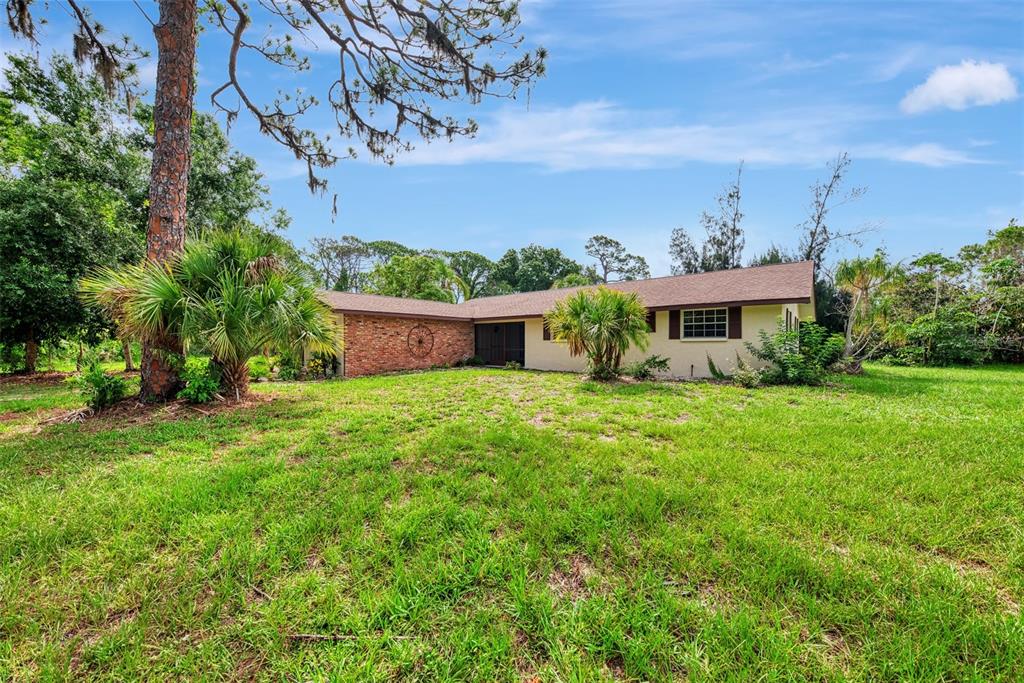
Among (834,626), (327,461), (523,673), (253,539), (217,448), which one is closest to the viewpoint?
(523,673)

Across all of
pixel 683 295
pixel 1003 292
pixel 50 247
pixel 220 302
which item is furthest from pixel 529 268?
pixel 220 302

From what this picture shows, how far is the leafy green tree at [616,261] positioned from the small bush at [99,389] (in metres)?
36.9

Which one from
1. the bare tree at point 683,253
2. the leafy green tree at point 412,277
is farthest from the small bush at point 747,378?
the bare tree at point 683,253

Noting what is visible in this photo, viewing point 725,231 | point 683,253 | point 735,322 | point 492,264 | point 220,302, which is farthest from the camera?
point 492,264

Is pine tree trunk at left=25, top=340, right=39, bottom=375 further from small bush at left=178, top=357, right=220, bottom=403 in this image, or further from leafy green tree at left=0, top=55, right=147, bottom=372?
small bush at left=178, top=357, right=220, bottom=403

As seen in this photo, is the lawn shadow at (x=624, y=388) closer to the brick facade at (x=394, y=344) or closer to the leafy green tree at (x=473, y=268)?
the brick facade at (x=394, y=344)

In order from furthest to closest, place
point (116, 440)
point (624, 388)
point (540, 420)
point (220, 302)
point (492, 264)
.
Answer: point (492, 264)
point (624, 388)
point (220, 302)
point (540, 420)
point (116, 440)

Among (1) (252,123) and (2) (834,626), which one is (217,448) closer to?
(2) (834,626)

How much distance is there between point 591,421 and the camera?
5.92 meters

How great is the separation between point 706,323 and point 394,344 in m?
10.2

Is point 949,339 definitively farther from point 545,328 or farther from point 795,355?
point 545,328

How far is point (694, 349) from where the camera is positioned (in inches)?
460

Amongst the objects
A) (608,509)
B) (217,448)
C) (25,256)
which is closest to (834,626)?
(608,509)

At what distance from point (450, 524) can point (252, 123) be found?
33.9 ft
